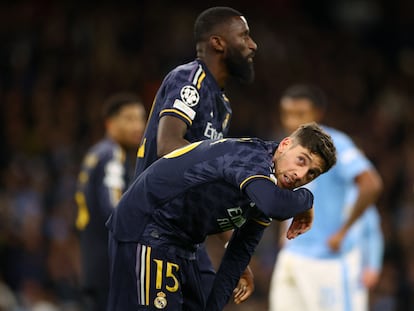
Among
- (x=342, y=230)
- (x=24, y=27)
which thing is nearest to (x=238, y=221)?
(x=342, y=230)

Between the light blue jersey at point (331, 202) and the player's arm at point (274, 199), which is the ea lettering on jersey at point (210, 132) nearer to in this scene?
the player's arm at point (274, 199)

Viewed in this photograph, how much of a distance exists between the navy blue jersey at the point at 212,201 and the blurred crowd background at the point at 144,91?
6456 mm

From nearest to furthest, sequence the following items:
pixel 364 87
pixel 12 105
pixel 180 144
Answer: pixel 180 144, pixel 12 105, pixel 364 87

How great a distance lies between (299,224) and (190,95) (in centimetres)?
99

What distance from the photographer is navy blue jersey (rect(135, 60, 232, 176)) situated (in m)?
5.59

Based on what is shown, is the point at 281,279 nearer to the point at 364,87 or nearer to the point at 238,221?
the point at 238,221

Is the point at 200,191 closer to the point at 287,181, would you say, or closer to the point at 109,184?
the point at 287,181

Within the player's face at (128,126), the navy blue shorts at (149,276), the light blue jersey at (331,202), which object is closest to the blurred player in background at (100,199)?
the player's face at (128,126)

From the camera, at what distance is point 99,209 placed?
801 cm

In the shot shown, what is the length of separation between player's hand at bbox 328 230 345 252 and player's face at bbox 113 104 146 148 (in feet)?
5.71

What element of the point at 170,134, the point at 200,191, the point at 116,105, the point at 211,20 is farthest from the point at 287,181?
the point at 116,105

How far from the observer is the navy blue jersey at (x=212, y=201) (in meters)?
4.80

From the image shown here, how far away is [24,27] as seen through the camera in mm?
15172

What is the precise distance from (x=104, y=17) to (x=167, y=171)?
36.2ft
